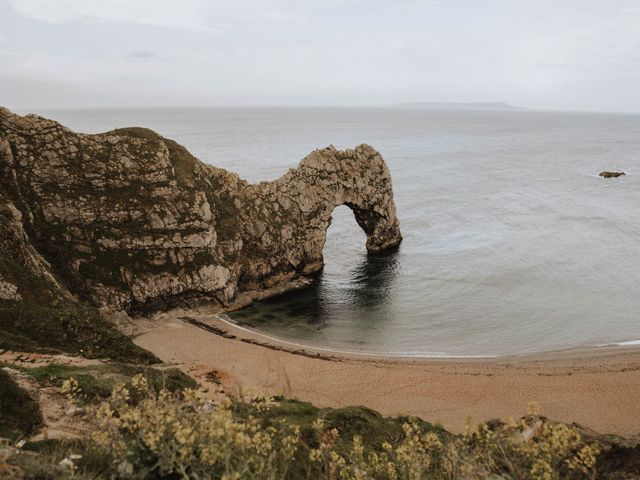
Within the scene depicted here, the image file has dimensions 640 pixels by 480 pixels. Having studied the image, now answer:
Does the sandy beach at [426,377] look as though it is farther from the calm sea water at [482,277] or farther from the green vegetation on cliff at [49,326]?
the green vegetation on cliff at [49,326]

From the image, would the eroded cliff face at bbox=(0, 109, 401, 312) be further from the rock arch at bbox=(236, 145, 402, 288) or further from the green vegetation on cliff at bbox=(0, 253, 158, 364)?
the green vegetation on cliff at bbox=(0, 253, 158, 364)

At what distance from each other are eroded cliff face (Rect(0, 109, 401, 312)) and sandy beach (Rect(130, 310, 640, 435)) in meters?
4.40

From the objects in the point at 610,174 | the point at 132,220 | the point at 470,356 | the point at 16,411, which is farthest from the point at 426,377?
the point at 610,174

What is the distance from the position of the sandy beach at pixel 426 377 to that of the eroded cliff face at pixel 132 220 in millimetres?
4404

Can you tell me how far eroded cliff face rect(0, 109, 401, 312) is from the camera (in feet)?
123

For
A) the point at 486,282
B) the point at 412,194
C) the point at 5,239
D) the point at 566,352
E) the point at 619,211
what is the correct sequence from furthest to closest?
the point at 412,194 < the point at 619,211 < the point at 486,282 < the point at 566,352 < the point at 5,239

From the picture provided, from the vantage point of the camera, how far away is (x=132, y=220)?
40219 millimetres

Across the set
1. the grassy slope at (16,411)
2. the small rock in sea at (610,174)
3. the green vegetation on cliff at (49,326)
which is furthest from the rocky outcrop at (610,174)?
the grassy slope at (16,411)

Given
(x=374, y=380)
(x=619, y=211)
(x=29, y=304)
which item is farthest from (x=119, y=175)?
(x=619, y=211)

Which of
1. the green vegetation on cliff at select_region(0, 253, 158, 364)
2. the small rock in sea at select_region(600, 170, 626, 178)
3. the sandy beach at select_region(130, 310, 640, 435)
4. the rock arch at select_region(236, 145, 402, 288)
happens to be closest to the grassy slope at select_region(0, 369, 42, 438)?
the green vegetation on cliff at select_region(0, 253, 158, 364)

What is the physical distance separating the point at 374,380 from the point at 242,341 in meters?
11.4

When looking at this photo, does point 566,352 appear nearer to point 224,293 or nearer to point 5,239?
point 224,293

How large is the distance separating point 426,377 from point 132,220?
89.0ft

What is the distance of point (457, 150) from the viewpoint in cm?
16112
